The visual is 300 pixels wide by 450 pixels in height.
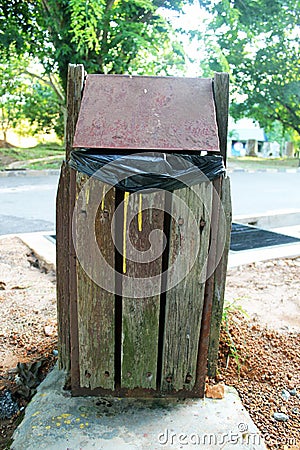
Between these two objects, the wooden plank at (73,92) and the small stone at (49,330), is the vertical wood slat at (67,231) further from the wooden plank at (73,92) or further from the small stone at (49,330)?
the small stone at (49,330)

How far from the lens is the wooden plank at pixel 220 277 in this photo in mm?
1801

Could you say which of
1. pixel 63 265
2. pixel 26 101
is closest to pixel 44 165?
pixel 26 101

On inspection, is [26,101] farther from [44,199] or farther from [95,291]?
[95,291]

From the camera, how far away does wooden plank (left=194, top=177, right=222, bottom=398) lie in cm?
170

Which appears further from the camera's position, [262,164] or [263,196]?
[262,164]

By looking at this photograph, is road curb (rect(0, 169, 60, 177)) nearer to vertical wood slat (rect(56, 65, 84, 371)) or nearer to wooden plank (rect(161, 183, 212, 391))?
vertical wood slat (rect(56, 65, 84, 371))

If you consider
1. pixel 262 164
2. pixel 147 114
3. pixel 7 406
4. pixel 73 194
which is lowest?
pixel 262 164

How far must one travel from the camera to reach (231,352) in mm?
2217

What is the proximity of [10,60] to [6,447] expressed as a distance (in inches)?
526

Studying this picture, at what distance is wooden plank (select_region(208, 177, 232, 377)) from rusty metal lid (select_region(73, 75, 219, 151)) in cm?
29

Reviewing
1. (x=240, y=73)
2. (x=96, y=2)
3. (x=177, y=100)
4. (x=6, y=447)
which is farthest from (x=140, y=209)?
(x=240, y=73)

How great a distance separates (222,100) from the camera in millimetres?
1746

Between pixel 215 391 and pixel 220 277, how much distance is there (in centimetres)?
51

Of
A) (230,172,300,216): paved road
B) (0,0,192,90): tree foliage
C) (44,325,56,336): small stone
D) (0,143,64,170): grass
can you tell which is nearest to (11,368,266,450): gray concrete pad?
(44,325,56,336): small stone
